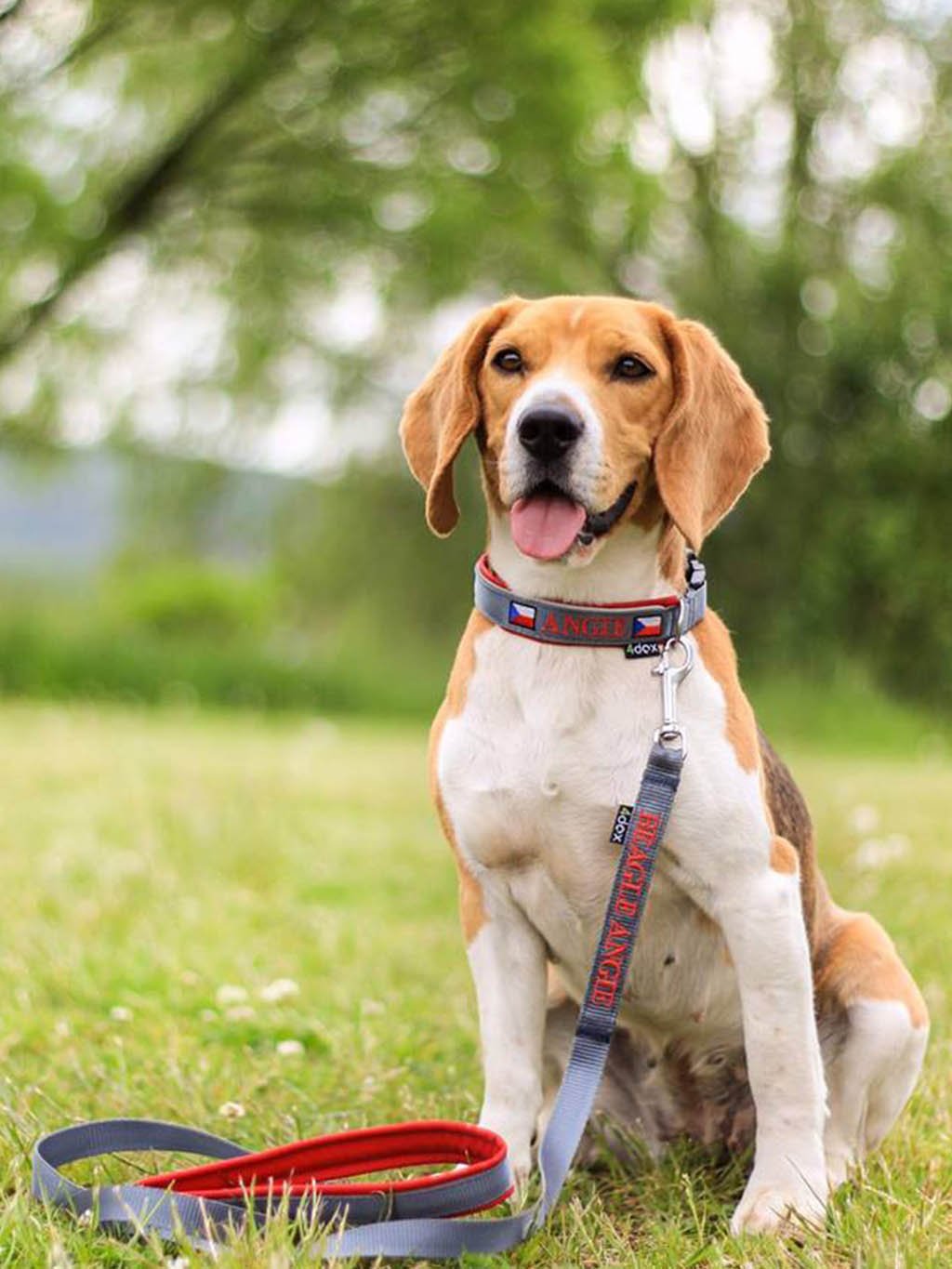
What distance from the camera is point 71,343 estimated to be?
724 inches

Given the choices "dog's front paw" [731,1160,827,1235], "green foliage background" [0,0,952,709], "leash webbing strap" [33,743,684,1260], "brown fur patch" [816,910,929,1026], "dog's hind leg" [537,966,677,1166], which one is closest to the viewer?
"leash webbing strap" [33,743,684,1260]

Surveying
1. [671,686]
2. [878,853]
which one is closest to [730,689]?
[671,686]

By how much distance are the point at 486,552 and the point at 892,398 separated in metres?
17.0

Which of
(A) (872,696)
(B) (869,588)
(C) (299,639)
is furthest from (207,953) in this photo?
(B) (869,588)

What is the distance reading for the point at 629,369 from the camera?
316 centimetres

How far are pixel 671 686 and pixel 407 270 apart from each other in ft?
52.3

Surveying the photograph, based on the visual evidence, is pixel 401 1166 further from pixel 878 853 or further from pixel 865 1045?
pixel 878 853

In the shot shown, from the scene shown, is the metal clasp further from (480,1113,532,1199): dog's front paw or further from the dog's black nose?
(480,1113,532,1199): dog's front paw

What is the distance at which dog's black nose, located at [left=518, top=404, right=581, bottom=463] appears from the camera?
9.78 feet

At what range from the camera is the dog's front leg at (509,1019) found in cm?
327

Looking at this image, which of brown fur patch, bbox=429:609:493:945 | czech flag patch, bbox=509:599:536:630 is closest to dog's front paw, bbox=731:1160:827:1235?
brown fur patch, bbox=429:609:493:945

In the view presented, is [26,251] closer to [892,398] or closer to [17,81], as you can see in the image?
[17,81]

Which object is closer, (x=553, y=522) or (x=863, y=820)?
(x=553, y=522)

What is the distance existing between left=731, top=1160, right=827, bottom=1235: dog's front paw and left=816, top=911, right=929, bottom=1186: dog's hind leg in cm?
25
